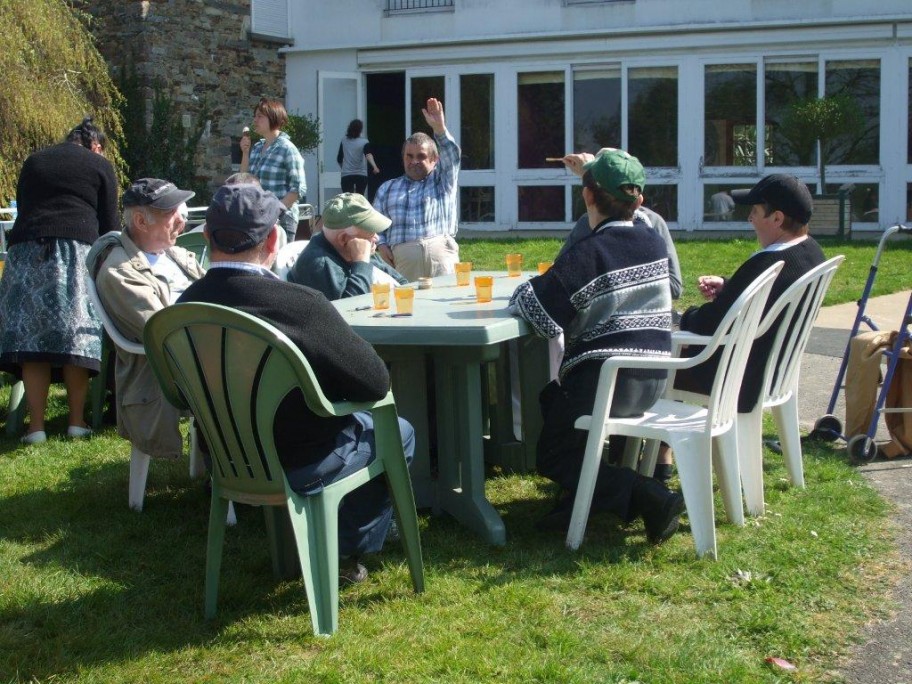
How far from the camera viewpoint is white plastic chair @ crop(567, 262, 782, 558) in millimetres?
4020

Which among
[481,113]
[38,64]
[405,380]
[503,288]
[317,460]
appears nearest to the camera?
[317,460]

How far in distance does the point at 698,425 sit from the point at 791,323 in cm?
81

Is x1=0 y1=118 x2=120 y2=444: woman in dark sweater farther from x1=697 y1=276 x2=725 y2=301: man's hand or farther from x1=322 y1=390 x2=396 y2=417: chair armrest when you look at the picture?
x1=697 y1=276 x2=725 y2=301: man's hand

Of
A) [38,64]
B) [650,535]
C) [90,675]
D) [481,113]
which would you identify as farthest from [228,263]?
[481,113]

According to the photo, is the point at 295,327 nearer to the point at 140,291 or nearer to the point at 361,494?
the point at 361,494

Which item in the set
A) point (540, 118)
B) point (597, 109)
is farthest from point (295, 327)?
point (540, 118)

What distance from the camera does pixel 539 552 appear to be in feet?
13.7

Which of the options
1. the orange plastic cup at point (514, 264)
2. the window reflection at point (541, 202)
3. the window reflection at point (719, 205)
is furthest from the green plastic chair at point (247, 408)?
the window reflection at point (541, 202)

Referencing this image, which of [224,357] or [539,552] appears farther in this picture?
[539,552]

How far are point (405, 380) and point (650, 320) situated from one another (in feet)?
3.47

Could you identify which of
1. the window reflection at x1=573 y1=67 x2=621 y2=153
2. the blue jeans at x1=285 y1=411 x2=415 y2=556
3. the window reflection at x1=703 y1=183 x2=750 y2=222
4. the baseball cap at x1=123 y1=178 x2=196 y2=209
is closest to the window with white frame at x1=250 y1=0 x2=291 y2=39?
the window reflection at x1=573 y1=67 x2=621 y2=153

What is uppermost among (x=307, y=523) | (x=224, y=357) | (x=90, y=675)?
(x=224, y=357)

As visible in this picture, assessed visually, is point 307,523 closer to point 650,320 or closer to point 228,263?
point 228,263

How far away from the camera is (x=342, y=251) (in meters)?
5.17
